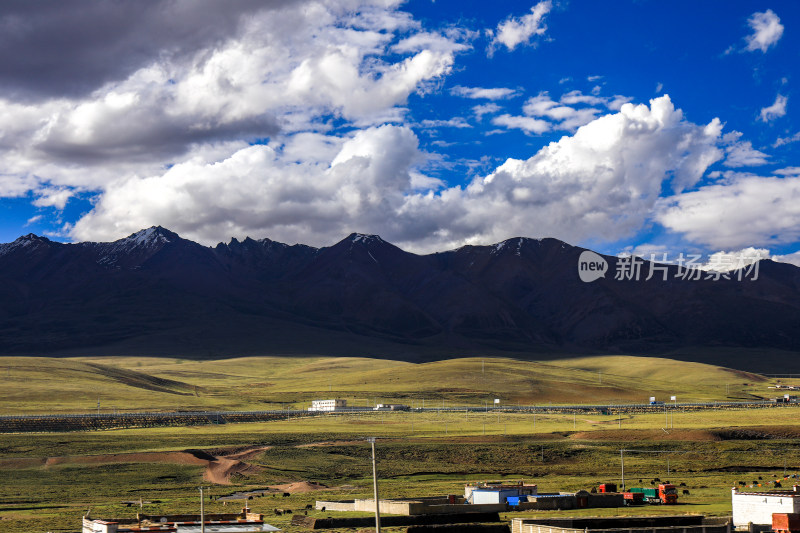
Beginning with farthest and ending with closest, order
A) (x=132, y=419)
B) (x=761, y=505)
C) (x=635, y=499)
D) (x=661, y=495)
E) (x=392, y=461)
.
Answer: (x=132, y=419) → (x=392, y=461) → (x=661, y=495) → (x=635, y=499) → (x=761, y=505)

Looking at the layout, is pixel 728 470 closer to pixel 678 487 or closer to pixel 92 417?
pixel 678 487

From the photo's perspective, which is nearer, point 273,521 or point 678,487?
point 273,521

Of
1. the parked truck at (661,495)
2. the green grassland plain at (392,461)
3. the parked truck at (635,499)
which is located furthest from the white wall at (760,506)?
the parked truck at (635,499)

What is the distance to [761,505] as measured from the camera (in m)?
65.6

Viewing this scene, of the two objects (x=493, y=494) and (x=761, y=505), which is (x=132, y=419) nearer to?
(x=493, y=494)

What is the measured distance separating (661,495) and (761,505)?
59.2 ft

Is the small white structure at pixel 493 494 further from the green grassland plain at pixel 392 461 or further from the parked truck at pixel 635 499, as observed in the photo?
the parked truck at pixel 635 499

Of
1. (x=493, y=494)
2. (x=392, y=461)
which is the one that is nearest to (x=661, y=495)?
(x=493, y=494)

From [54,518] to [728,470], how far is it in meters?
78.0

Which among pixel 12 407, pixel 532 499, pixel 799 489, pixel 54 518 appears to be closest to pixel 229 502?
pixel 54 518

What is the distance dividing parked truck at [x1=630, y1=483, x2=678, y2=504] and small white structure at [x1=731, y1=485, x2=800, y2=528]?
48.4ft

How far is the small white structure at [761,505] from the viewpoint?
63438 mm

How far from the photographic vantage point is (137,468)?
116 metres

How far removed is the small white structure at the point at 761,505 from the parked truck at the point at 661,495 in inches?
581
